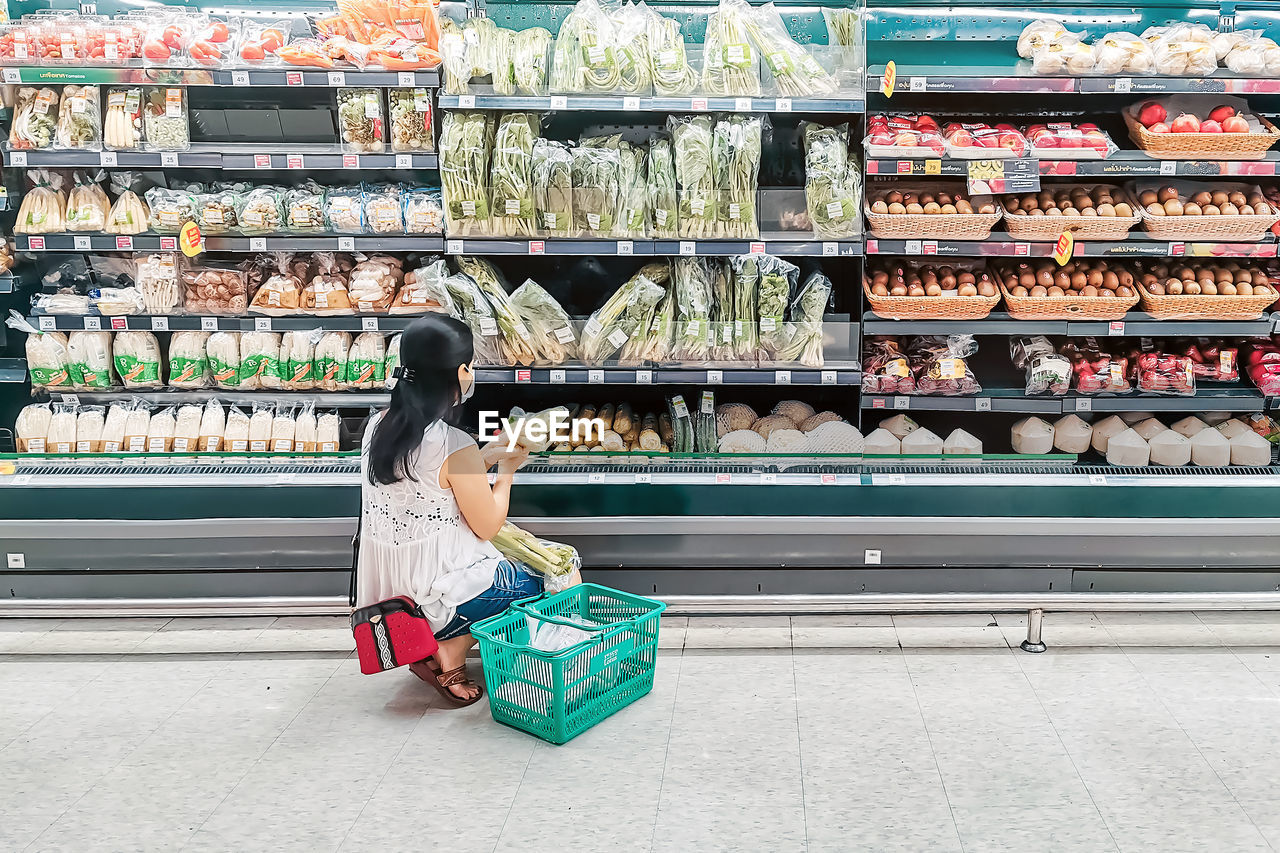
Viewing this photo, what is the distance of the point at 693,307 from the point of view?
13.5 ft

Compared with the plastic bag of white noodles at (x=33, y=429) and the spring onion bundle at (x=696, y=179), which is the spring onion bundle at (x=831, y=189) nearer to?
the spring onion bundle at (x=696, y=179)

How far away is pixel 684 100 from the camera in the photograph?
387 cm

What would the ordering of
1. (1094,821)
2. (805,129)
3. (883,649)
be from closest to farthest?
(1094,821), (883,649), (805,129)

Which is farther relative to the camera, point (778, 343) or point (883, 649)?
point (778, 343)

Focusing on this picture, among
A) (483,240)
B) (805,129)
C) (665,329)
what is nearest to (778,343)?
(665,329)

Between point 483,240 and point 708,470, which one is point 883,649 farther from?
point 483,240

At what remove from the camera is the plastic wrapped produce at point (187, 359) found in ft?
14.0

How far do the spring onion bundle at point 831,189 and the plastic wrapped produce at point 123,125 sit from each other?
265 centimetres

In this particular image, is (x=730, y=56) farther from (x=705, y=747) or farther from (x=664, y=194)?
(x=705, y=747)

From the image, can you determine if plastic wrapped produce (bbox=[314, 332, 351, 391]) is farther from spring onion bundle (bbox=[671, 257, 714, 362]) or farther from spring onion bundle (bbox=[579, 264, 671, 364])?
spring onion bundle (bbox=[671, 257, 714, 362])

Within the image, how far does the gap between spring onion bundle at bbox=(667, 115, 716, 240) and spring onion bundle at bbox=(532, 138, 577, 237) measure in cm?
43

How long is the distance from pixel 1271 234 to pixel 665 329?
2460mm

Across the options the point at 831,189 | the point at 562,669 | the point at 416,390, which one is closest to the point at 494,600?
the point at 562,669

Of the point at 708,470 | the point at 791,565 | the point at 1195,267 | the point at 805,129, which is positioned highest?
the point at 805,129
